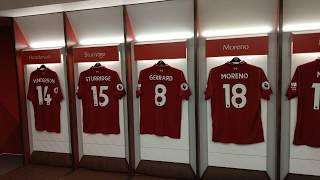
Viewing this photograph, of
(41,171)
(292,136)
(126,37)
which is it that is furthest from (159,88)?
(41,171)

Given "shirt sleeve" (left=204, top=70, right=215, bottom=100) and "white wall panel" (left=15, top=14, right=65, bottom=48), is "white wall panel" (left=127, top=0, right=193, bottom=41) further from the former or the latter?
"white wall panel" (left=15, top=14, right=65, bottom=48)

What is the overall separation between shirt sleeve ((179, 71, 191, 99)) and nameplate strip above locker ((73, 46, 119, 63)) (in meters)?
0.93

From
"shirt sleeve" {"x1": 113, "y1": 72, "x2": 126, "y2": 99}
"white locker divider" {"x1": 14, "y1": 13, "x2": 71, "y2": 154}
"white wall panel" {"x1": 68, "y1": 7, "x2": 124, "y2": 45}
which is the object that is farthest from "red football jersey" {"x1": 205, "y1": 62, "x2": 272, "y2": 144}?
"white locker divider" {"x1": 14, "y1": 13, "x2": 71, "y2": 154}

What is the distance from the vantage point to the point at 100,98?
393 cm

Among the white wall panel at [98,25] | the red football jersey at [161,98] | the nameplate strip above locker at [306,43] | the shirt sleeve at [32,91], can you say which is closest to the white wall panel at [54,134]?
the shirt sleeve at [32,91]

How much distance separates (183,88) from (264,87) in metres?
0.96

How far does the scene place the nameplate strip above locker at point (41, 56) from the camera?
408 cm

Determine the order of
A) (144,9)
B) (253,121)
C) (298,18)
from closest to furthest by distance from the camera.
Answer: (298,18) → (253,121) → (144,9)

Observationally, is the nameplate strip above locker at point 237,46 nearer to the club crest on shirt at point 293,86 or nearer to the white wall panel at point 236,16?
the white wall panel at point 236,16

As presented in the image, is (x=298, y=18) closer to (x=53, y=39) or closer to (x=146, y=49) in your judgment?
(x=146, y=49)

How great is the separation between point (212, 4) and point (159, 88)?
1234 millimetres

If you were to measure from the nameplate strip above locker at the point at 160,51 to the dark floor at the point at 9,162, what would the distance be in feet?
8.92

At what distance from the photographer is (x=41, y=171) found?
164 inches

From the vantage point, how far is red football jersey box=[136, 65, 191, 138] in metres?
3.57
